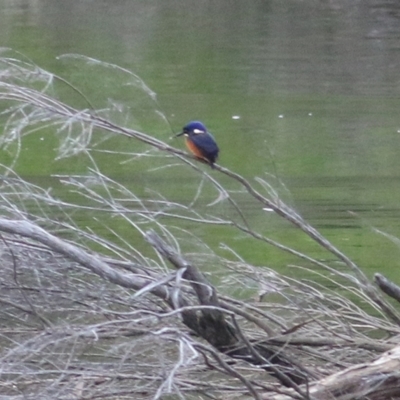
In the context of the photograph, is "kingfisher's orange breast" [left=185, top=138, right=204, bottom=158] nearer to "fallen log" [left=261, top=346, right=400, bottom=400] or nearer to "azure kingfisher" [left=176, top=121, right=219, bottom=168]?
"azure kingfisher" [left=176, top=121, right=219, bottom=168]

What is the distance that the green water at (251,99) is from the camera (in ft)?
21.7

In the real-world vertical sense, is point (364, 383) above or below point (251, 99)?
above

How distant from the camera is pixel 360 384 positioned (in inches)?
125

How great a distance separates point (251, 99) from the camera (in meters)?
10.3

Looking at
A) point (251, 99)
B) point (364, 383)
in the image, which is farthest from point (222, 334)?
point (251, 99)

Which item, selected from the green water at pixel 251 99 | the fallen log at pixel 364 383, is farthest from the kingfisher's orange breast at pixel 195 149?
the fallen log at pixel 364 383

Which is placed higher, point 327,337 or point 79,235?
point 79,235

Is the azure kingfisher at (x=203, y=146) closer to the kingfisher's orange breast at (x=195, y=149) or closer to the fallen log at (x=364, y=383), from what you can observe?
the kingfisher's orange breast at (x=195, y=149)

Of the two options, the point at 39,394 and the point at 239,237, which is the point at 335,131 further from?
the point at 39,394

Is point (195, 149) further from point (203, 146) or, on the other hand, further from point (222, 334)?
point (222, 334)

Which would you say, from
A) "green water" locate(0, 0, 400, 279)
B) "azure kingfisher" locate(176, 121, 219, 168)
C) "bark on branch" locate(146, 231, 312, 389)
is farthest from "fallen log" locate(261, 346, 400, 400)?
"azure kingfisher" locate(176, 121, 219, 168)

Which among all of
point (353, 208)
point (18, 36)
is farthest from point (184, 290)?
point (18, 36)

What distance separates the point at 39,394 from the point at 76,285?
22.7 inches

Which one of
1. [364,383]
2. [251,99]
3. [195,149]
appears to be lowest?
[251,99]
